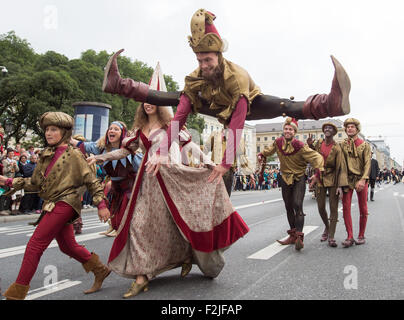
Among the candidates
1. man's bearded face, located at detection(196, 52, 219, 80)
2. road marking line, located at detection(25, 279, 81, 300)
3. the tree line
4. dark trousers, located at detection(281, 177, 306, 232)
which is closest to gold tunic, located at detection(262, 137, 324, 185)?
dark trousers, located at detection(281, 177, 306, 232)

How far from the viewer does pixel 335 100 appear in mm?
3133

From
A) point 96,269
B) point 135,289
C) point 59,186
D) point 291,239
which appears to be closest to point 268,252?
point 291,239

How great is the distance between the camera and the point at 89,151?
552 cm

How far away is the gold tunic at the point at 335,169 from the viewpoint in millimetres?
6836

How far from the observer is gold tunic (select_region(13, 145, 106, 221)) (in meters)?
3.59

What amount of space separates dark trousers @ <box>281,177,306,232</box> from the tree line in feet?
72.2

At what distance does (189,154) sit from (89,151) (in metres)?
1.79

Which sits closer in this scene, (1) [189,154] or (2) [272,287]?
(2) [272,287]

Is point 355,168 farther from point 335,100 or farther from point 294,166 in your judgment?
point 335,100

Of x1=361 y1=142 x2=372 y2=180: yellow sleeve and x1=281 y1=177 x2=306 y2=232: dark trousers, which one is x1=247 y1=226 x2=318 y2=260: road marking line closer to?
x1=281 y1=177 x2=306 y2=232: dark trousers

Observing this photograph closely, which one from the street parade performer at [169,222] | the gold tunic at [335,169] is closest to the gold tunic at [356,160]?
the gold tunic at [335,169]
